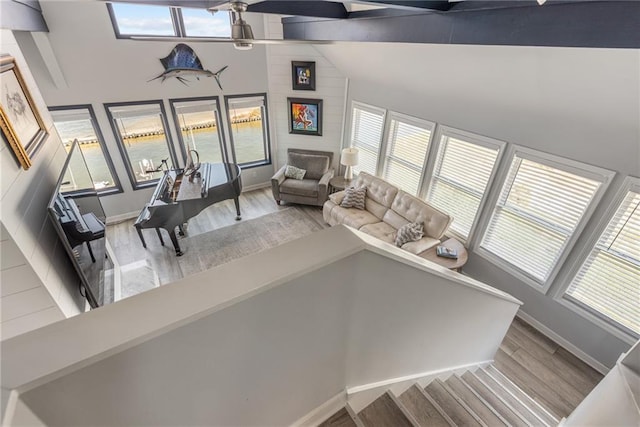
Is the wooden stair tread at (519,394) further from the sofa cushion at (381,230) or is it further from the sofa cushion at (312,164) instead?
the sofa cushion at (312,164)

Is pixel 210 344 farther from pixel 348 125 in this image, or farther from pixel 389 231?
pixel 348 125

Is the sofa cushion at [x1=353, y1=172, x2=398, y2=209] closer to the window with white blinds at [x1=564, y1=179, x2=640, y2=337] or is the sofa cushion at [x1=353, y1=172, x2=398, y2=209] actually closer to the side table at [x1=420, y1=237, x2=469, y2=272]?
the side table at [x1=420, y1=237, x2=469, y2=272]

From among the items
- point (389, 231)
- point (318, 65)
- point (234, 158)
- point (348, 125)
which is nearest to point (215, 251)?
point (234, 158)

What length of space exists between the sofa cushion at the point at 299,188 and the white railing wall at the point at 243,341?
4.34m

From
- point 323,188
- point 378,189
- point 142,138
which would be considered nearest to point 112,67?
point 142,138

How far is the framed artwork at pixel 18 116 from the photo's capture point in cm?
187

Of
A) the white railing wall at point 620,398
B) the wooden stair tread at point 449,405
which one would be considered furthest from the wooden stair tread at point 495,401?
the white railing wall at point 620,398

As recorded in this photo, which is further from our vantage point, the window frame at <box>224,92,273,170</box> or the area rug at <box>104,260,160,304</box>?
the window frame at <box>224,92,273,170</box>

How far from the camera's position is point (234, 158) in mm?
6465

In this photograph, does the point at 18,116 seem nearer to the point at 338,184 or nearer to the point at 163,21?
the point at 163,21

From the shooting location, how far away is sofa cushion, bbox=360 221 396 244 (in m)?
4.72

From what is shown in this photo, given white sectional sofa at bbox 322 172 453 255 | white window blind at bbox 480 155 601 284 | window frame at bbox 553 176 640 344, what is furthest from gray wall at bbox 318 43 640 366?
white sectional sofa at bbox 322 172 453 255

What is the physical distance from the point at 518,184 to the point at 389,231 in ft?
6.27

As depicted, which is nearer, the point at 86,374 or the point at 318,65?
the point at 86,374
